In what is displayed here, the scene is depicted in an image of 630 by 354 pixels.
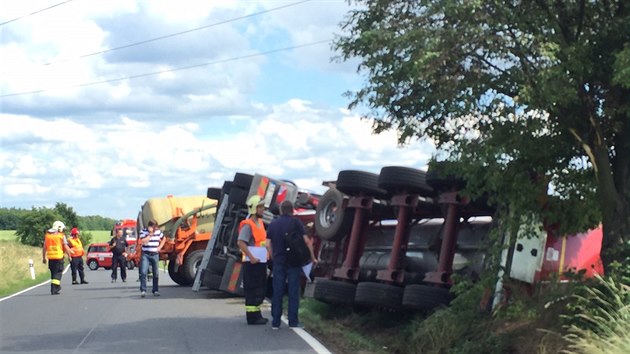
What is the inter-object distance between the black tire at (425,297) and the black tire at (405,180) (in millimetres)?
1540

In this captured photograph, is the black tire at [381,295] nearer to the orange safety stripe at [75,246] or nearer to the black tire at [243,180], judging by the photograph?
the black tire at [243,180]

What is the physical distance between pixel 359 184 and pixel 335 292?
170cm

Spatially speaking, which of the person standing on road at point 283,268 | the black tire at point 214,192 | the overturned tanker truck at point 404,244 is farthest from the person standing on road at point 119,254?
the person standing on road at point 283,268

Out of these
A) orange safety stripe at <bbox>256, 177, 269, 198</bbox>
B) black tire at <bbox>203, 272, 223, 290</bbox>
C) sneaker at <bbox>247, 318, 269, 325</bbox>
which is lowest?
sneaker at <bbox>247, 318, 269, 325</bbox>

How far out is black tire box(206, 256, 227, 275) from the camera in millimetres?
19234

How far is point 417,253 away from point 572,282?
3943mm

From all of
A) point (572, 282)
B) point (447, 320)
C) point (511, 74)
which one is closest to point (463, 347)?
point (447, 320)

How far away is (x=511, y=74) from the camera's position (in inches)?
376

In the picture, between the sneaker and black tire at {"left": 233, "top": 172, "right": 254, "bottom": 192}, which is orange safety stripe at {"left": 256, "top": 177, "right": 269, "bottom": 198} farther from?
the sneaker

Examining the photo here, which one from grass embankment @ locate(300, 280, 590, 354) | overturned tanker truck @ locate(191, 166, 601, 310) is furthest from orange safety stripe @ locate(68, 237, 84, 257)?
grass embankment @ locate(300, 280, 590, 354)

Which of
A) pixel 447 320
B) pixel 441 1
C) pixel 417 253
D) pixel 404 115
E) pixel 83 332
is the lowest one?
pixel 83 332

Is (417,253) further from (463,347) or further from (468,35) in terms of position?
(468,35)

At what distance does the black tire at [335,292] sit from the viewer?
14586 millimetres

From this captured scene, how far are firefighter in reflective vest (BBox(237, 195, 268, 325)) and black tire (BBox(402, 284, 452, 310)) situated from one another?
1.97 m
